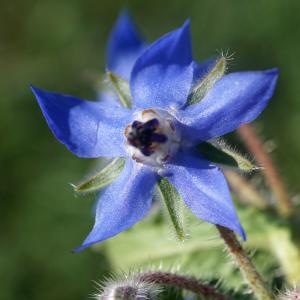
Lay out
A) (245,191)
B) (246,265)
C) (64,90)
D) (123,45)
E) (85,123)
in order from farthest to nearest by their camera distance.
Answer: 1. (64,90)
2. (123,45)
3. (245,191)
4. (246,265)
5. (85,123)

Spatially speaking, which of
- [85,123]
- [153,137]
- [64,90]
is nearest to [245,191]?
[153,137]

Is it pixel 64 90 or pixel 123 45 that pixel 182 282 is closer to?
pixel 123 45

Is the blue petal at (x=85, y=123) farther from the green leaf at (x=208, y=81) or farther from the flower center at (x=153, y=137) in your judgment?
the green leaf at (x=208, y=81)

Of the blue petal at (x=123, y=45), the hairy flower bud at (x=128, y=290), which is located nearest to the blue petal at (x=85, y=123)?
the hairy flower bud at (x=128, y=290)

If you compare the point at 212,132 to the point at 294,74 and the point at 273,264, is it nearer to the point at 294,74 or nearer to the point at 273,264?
the point at 273,264

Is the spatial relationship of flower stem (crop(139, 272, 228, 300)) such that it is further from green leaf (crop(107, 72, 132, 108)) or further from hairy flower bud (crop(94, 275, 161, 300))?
green leaf (crop(107, 72, 132, 108))

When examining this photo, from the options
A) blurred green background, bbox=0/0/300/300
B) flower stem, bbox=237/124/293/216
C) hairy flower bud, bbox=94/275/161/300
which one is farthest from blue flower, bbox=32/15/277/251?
blurred green background, bbox=0/0/300/300
